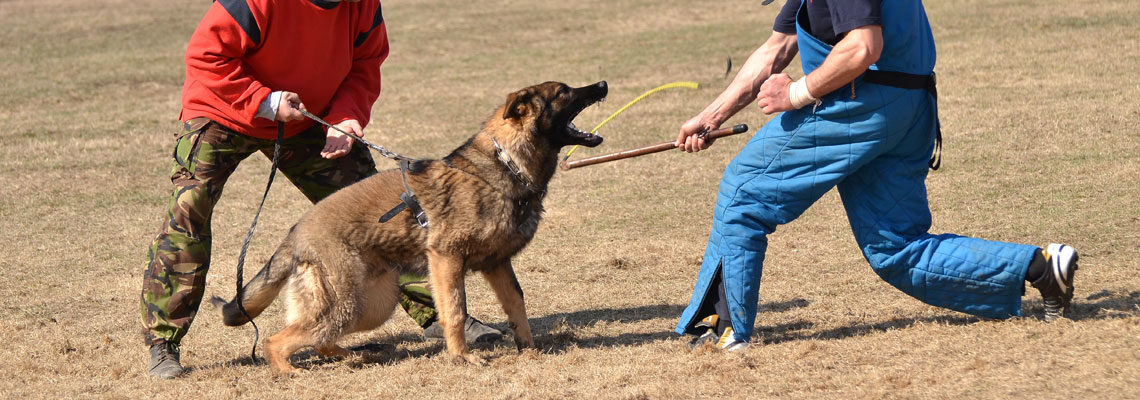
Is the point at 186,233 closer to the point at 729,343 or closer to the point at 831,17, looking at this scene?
the point at 729,343

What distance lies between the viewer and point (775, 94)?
4.87 metres

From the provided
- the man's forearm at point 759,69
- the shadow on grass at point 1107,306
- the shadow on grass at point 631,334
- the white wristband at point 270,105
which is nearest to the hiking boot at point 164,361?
the shadow on grass at point 631,334

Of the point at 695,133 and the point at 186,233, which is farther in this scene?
the point at 186,233

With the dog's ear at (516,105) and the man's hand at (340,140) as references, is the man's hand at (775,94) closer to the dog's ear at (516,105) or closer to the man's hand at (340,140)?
the dog's ear at (516,105)

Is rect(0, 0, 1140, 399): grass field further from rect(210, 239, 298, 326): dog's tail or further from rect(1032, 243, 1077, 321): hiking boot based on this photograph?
rect(210, 239, 298, 326): dog's tail

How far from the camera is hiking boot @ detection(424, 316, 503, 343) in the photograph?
5945 millimetres

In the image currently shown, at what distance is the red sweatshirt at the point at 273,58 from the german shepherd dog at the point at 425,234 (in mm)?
544

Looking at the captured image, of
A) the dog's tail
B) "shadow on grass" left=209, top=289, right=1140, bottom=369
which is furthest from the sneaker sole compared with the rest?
the dog's tail

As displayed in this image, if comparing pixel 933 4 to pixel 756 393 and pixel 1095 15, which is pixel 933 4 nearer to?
pixel 1095 15

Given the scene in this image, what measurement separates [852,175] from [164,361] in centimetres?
354

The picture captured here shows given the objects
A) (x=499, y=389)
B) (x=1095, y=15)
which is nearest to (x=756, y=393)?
(x=499, y=389)

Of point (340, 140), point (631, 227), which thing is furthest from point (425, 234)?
point (631, 227)

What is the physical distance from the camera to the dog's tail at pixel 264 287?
17.5ft

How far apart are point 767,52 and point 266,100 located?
8.16ft
